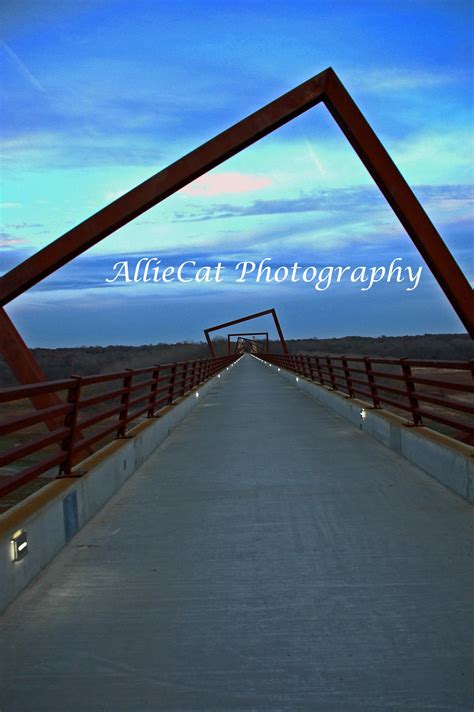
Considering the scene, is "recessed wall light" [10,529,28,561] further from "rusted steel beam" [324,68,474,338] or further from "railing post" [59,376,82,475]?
"rusted steel beam" [324,68,474,338]

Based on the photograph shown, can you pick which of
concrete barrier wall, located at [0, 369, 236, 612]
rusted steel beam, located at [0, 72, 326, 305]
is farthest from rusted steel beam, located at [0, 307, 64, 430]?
concrete barrier wall, located at [0, 369, 236, 612]

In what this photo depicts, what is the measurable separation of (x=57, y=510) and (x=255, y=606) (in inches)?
86.9

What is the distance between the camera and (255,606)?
15.5 feet

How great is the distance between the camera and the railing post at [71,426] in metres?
7.23

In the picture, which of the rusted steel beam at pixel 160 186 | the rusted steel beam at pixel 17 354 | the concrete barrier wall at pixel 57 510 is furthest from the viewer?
the rusted steel beam at pixel 160 186

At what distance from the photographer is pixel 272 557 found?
578 cm

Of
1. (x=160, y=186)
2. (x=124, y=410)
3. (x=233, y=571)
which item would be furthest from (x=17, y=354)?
(x=233, y=571)

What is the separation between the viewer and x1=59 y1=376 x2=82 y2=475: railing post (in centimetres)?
723

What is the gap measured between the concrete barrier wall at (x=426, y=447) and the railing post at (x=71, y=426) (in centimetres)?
410

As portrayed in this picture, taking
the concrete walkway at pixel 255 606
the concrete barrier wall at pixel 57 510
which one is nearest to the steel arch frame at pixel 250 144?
the concrete barrier wall at pixel 57 510

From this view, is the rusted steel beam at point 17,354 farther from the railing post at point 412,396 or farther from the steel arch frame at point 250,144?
the railing post at point 412,396

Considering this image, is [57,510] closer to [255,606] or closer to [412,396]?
[255,606]

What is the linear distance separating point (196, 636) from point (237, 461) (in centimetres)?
644

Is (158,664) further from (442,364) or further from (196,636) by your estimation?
(442,364)
